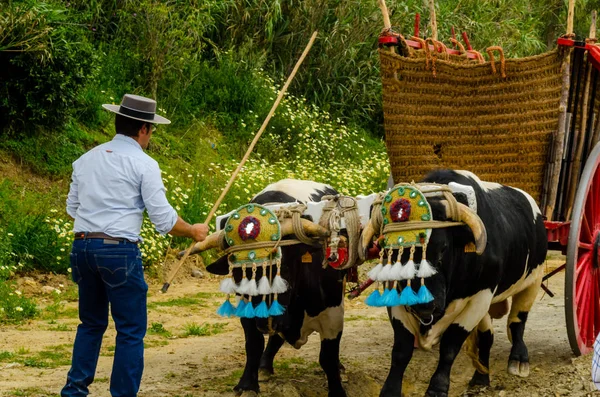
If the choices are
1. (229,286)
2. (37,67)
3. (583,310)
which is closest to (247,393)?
(229,286)

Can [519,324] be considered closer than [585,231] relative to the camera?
No

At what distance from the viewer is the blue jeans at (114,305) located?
5.48 m

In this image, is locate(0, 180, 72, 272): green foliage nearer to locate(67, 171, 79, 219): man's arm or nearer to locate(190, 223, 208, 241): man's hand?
locate(67, 171, 79, 219): man's arm

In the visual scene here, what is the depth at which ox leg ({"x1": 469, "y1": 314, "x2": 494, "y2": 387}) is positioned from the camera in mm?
7057

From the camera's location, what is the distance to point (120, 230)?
549 centimetres

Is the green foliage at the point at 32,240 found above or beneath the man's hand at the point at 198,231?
beneath

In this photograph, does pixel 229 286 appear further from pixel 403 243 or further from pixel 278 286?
pixel 403 243

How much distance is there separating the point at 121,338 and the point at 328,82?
10.8 m

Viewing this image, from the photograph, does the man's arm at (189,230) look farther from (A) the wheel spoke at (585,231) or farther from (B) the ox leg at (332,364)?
(A) the wheel spoke at (585,231)

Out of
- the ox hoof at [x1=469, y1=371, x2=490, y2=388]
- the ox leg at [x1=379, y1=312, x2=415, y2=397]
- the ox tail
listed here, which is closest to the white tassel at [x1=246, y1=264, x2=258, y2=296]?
the ox leg at [x1=379, y1=312, x2=415, y2=397]

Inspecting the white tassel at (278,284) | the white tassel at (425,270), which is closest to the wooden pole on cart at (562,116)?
the white tassel at (425,270)

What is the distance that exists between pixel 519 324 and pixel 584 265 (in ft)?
2.36

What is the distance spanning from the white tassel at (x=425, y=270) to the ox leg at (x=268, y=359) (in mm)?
2031

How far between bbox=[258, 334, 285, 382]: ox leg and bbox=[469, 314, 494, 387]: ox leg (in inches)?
57.0
